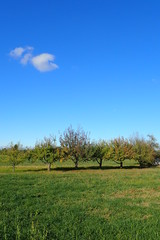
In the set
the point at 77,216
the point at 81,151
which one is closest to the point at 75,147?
the point at 81,151

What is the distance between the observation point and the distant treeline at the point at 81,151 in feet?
133

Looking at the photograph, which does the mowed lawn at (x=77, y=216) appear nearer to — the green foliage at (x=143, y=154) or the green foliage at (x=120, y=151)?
the green foliage at (x=120, y=151)

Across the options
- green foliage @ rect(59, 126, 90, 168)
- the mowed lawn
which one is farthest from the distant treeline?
the mowed lawn

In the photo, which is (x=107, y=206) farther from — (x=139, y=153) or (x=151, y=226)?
(x=139, y=153)

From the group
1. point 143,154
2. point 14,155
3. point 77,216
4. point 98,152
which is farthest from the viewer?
point 143,154

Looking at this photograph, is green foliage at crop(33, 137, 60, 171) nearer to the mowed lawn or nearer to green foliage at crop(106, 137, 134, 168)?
green foliage at crop(106, 137, 134, 168)

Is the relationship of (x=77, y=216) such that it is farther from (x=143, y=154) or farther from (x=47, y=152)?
(x=143, y=154)

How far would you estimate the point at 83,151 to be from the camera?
149ft

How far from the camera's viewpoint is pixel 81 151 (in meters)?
45.3

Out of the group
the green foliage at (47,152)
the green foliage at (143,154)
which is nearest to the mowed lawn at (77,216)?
the green foliage at (47,152)

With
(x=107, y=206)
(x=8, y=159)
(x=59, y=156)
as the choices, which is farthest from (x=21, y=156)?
(x=107, y=206)

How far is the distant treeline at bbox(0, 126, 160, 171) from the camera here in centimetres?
4044

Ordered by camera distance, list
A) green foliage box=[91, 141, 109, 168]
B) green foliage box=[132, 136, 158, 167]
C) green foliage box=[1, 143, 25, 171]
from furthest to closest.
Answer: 1. green foliage box=[132, 136, 158, 167]
2. green foliage box=[91, 141, 109, 168]
3. green foliage box=[1, 143, 25, 171]

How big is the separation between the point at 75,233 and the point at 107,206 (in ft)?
12.5
